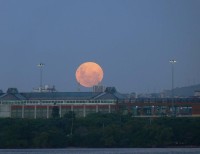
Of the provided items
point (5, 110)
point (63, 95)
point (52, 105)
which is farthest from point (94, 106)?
point (5, 110)

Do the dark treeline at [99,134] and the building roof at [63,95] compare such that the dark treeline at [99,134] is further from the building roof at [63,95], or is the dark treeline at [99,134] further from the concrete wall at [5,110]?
the building roof at [63,95]

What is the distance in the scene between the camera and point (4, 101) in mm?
37438

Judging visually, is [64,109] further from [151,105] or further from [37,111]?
[151,105]

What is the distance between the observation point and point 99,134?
22016 mm

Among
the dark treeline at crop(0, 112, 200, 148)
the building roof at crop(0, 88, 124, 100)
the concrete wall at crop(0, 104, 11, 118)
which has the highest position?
the building roof at crop(0, 88, 124, 100)

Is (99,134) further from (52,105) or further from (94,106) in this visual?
(94,106)

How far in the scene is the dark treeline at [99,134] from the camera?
21234 millimetres

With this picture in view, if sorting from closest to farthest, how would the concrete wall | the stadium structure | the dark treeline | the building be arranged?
the dark treeline, the concrete wall, the stadium structure, the building

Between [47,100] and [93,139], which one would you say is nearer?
[93,139]

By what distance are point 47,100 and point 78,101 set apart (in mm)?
2024

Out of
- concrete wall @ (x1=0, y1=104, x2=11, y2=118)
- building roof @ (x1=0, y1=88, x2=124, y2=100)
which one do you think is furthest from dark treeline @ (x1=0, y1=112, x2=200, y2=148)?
building roof @ (x1=0, y1=88, x2=124, y2=100)

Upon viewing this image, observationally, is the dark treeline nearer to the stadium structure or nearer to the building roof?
the stadium structure

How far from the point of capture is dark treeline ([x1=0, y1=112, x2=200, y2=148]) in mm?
21234

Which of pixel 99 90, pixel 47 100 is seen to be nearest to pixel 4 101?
pixel 47 100
